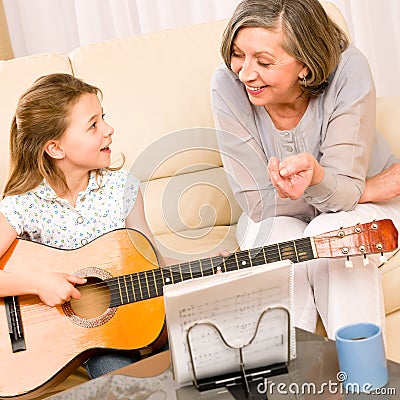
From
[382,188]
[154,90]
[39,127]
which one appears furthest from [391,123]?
[39,127]

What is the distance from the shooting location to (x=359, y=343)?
131cm

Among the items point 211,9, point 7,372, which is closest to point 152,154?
point 7,372

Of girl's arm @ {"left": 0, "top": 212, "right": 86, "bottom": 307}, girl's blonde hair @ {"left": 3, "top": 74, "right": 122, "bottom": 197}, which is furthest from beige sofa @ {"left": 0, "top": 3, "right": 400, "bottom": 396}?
girl's arm @ {"left": 0, "top": 212, "right": 86, "bottom": 307}

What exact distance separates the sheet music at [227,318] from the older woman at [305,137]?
0.42 metres

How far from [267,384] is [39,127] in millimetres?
879

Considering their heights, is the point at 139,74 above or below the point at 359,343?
above

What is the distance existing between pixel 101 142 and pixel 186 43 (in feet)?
2.01

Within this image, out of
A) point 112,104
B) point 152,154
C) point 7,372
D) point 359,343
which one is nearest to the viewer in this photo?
point 359,343

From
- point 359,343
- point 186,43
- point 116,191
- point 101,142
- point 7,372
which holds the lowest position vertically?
point 7,372

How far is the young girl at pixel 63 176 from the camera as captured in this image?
1.96m

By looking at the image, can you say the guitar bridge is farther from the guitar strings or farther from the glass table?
the glass table

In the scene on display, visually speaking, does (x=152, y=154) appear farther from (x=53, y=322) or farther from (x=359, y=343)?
(x=359, y=343)

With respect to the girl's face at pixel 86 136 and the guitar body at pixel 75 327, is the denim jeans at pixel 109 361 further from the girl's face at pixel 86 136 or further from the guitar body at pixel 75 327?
the girl's face at pixel 86 136

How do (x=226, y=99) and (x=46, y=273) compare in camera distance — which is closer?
(x=46, y=273)
